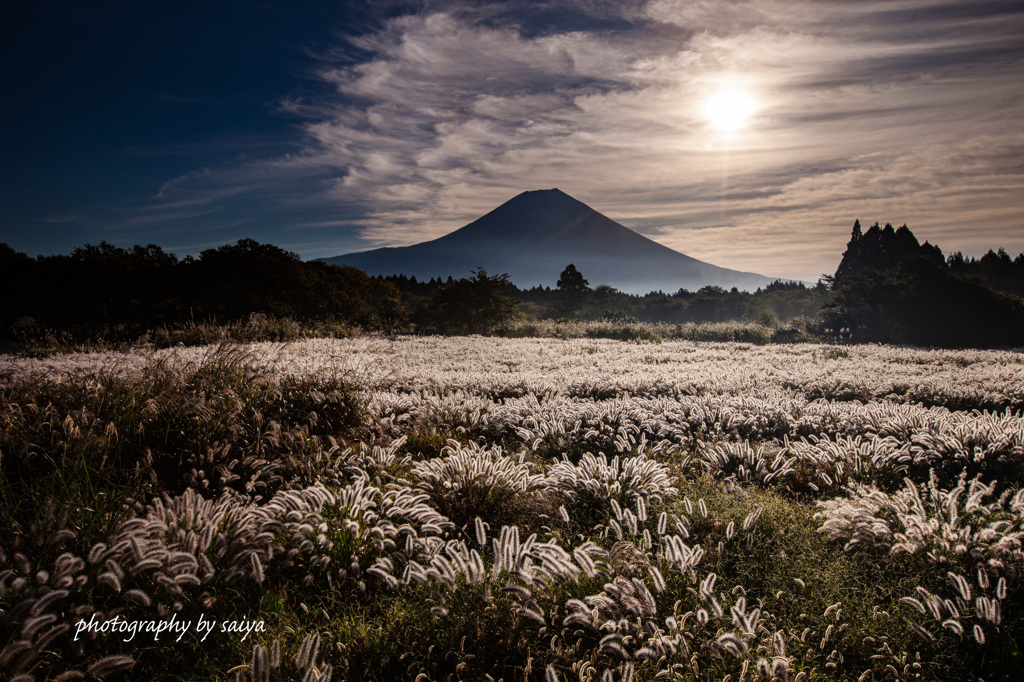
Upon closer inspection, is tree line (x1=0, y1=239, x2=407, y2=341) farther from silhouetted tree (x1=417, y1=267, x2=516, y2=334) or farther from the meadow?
the meadow

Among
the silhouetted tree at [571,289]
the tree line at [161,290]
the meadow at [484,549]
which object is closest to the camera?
the meadow at [484,549]

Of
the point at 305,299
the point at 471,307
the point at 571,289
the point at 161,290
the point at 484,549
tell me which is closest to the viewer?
the point at 484,549

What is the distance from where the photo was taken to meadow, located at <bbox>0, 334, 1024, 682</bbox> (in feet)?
7.25

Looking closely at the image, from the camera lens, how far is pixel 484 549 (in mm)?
3393

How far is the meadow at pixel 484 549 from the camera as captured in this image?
7.25ft

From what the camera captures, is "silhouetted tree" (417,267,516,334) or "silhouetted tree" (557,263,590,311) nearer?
"silhouetted tree" (417,267,516,334)

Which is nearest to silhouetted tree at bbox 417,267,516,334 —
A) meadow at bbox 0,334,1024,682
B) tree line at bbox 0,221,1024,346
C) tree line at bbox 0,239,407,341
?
tree line at bbox 0,221,1024,346

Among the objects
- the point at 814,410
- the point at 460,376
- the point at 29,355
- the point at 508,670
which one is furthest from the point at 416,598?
the point at 29,355

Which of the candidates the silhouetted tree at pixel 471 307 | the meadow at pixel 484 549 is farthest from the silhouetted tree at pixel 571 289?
the meadow at pixel 484 549

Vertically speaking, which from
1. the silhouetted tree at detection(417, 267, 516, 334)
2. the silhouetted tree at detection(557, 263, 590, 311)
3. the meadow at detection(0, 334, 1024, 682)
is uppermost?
the silhouetted tree at detection(557, 263, 590, 311)

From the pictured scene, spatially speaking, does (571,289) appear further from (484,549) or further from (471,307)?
(484,549)

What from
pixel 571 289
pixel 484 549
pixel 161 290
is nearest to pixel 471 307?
pixel 161 290

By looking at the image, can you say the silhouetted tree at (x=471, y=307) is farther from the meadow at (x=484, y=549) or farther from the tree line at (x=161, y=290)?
the meadow at (x=484, y=549)

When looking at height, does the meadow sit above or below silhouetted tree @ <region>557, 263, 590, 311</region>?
below
